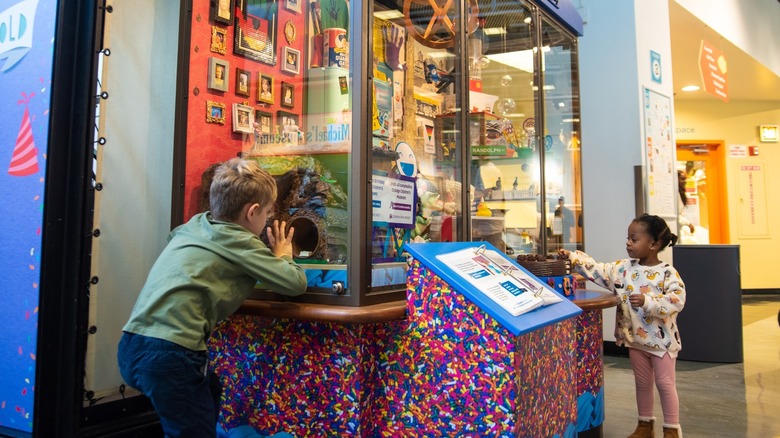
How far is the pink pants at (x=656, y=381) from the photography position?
9.89 ft

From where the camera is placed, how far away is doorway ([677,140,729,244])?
10.6 meters

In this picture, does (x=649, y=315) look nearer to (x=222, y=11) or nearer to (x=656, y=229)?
(x=656, y=229)

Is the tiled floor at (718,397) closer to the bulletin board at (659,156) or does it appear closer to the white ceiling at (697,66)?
the bulletin board at (659,156)

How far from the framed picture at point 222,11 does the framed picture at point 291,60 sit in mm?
326

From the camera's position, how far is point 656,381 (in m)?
3.07

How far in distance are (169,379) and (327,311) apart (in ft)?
1.79

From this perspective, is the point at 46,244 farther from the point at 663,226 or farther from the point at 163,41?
the point at 663,226

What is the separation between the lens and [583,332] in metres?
2.95

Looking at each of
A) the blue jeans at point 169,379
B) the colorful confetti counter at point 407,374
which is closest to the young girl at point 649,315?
the colorful confetti counter at point 407,374

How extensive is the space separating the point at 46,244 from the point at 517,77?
2.97 metres

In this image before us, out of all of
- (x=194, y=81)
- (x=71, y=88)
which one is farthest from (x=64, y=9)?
(x=194, y=81)

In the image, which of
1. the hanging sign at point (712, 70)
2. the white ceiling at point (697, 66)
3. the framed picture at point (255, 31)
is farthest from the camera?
the white ceiling at point (697, 66)

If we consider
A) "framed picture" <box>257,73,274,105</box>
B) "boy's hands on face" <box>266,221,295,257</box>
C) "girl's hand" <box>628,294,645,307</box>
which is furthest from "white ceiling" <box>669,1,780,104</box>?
"boy's hands on face" <box>266,221,295,257</box>

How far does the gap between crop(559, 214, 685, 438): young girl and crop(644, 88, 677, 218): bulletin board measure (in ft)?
7.55
